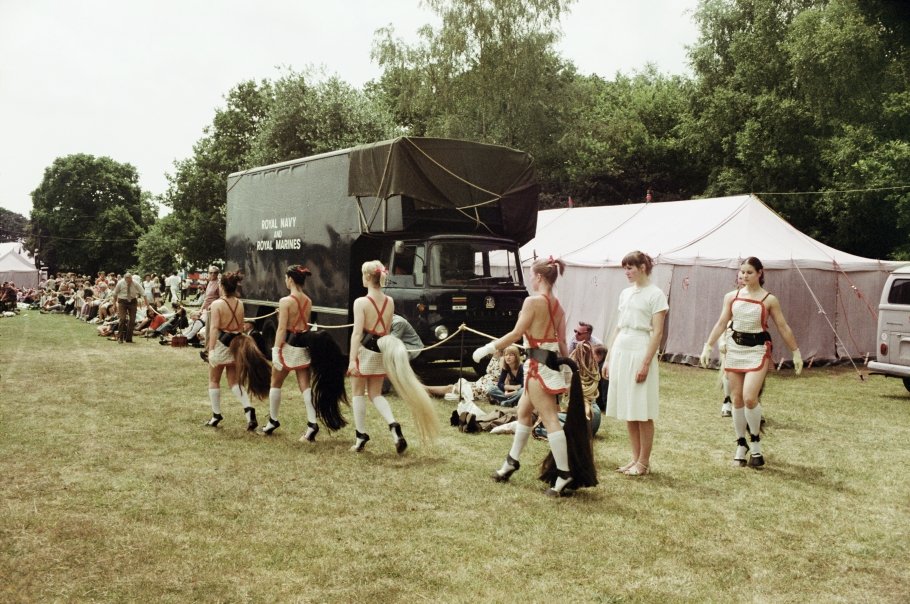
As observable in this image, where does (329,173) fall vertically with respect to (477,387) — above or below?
above

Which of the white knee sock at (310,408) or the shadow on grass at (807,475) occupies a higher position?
the white knee sock at (310,408)

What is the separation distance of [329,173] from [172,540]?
8859mm

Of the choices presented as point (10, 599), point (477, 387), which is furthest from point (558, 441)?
point (477, 387)

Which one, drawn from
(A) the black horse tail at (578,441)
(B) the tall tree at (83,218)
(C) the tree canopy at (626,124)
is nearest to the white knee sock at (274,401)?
(A) the black horse tail at (578,441)

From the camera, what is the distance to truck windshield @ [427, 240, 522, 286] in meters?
11.9

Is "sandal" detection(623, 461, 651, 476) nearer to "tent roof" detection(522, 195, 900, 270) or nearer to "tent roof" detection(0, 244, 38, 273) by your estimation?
"tent roof" detection(522, 195, 900, 270)

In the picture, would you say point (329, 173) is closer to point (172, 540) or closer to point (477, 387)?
point (477, 387)

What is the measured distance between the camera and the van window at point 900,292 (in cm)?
1309

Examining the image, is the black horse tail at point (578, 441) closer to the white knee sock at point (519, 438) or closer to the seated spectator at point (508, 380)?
the white knee sock at point (519, 438)

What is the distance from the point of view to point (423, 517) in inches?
230

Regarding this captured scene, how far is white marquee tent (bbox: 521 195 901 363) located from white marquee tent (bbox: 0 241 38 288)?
50460mm

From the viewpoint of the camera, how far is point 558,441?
641 centimetres

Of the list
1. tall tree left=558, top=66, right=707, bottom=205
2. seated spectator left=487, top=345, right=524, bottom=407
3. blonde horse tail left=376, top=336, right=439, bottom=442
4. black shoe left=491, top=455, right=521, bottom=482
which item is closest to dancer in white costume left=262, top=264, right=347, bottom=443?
blonde horse tail left=376, top=336, right=439, bottom=442

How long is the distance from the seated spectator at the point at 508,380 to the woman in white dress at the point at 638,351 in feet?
10.7
